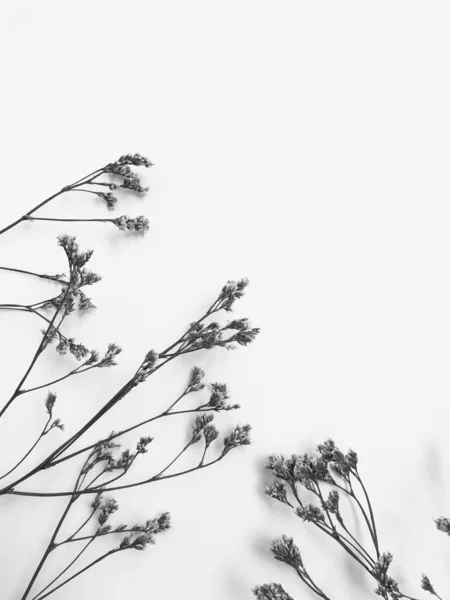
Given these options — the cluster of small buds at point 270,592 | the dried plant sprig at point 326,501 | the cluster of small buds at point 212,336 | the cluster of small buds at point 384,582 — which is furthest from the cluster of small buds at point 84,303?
the cluster of small buds at point 384,582

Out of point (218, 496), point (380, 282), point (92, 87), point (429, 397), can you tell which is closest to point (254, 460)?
point (218, 496)

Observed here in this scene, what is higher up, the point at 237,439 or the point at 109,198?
the point at 109,198

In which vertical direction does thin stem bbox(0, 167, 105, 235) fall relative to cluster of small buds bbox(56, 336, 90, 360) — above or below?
above

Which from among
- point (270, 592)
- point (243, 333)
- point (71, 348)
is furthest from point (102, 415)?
point (270, 592)

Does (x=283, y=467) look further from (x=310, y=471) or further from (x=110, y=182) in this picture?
(x=110, y=182)

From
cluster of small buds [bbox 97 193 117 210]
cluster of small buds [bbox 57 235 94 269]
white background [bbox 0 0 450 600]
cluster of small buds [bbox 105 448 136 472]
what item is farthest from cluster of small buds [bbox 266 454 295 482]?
cluster of small buds [bbox 97 193 117 210]

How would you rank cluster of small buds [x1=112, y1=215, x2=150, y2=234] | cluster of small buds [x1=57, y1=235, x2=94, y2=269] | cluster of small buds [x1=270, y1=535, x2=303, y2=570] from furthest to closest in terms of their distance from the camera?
cluster of small buds [x1=112, y1=215, x2=150, y2=234]
cluster of small buds [x1=270, y1=535, x2=303, y2=570]
cluster of small buds [x1=57, y1=235, x2=94, y2=269]

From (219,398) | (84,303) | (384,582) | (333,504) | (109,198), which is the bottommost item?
(384,582)

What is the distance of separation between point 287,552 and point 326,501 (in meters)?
0.25

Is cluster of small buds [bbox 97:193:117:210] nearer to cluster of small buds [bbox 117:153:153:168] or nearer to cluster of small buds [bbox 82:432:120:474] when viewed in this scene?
cluster of small buds [bbox 117:153:153:168]

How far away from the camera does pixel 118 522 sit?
1626 millimetres

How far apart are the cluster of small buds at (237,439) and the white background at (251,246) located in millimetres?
122

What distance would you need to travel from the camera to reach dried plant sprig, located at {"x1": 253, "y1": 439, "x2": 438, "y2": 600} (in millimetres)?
1538

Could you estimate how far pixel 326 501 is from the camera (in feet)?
5.64
